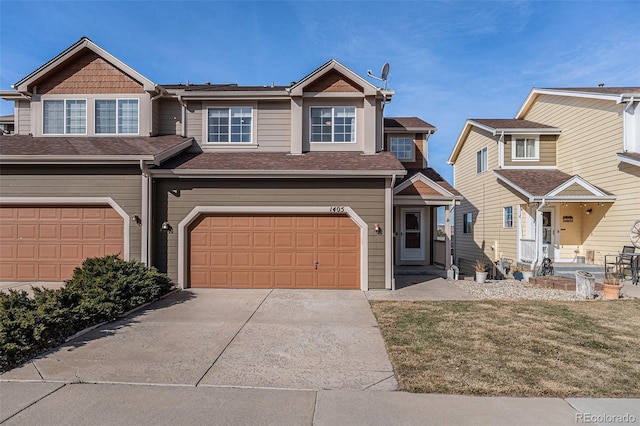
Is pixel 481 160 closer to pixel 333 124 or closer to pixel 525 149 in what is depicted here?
pixel 525 149

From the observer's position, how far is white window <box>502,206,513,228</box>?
14525 mm

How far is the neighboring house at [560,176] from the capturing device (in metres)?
11.8

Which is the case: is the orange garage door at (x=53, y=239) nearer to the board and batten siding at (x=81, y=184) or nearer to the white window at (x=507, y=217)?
the board and batten siding at (x=81, y=184)

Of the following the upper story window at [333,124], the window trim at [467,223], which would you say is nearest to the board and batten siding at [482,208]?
the window trim at [467,223]

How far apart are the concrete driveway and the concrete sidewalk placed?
224 mm

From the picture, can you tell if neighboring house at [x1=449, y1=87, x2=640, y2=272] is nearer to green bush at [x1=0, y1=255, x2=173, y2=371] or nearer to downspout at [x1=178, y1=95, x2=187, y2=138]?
downspout at [x1=178, y1=95, x2=187, y2=138]

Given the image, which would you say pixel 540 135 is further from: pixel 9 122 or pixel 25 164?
pixel 9 122

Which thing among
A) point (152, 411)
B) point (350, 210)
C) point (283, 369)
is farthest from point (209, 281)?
point (152, 411)

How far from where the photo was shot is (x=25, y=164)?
9.63m

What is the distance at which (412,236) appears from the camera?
567 inches

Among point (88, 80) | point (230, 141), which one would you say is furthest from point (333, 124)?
point (88, 80)

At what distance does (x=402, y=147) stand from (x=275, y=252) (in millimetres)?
8235

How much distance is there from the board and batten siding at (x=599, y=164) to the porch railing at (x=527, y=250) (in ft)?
5.34

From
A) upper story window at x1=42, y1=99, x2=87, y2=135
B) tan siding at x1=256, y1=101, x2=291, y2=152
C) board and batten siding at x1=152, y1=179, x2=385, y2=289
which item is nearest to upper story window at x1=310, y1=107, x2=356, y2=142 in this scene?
tan siding at x1=256, y1=101, x2=291, y2=152
